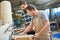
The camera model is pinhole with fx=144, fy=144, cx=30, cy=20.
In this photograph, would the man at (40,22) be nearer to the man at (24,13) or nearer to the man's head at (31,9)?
the man's head at (31,9)

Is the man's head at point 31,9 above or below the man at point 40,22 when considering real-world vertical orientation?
above

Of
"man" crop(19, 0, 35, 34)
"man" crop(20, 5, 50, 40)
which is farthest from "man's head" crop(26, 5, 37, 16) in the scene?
"man" crop(19, 0, 35, 34)

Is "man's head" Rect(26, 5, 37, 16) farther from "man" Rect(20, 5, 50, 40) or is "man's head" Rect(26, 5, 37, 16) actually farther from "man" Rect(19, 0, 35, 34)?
"man" Rect(19, 0, 35, 34)

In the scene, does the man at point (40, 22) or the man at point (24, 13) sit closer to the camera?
the man at point (40, 22)

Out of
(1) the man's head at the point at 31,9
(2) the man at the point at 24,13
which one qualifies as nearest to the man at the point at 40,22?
(1) the man's head at the point at 31,9

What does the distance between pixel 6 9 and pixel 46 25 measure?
1.54m

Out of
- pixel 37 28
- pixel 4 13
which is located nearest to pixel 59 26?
pixel 4 13

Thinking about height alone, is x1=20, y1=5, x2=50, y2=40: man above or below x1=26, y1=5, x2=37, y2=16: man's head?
below

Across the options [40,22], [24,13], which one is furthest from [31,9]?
[24,13]

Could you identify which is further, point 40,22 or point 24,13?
point 24,13

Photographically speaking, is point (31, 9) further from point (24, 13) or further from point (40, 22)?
point (24, 13)

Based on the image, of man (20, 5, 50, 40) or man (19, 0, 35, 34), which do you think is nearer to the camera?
man (20, 5, 50, 40)

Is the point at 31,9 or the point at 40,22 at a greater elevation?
the point at 31,9

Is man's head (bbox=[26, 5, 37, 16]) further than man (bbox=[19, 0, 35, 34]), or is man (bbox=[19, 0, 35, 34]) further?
man (bbox=[19, 0, 35, 34])
